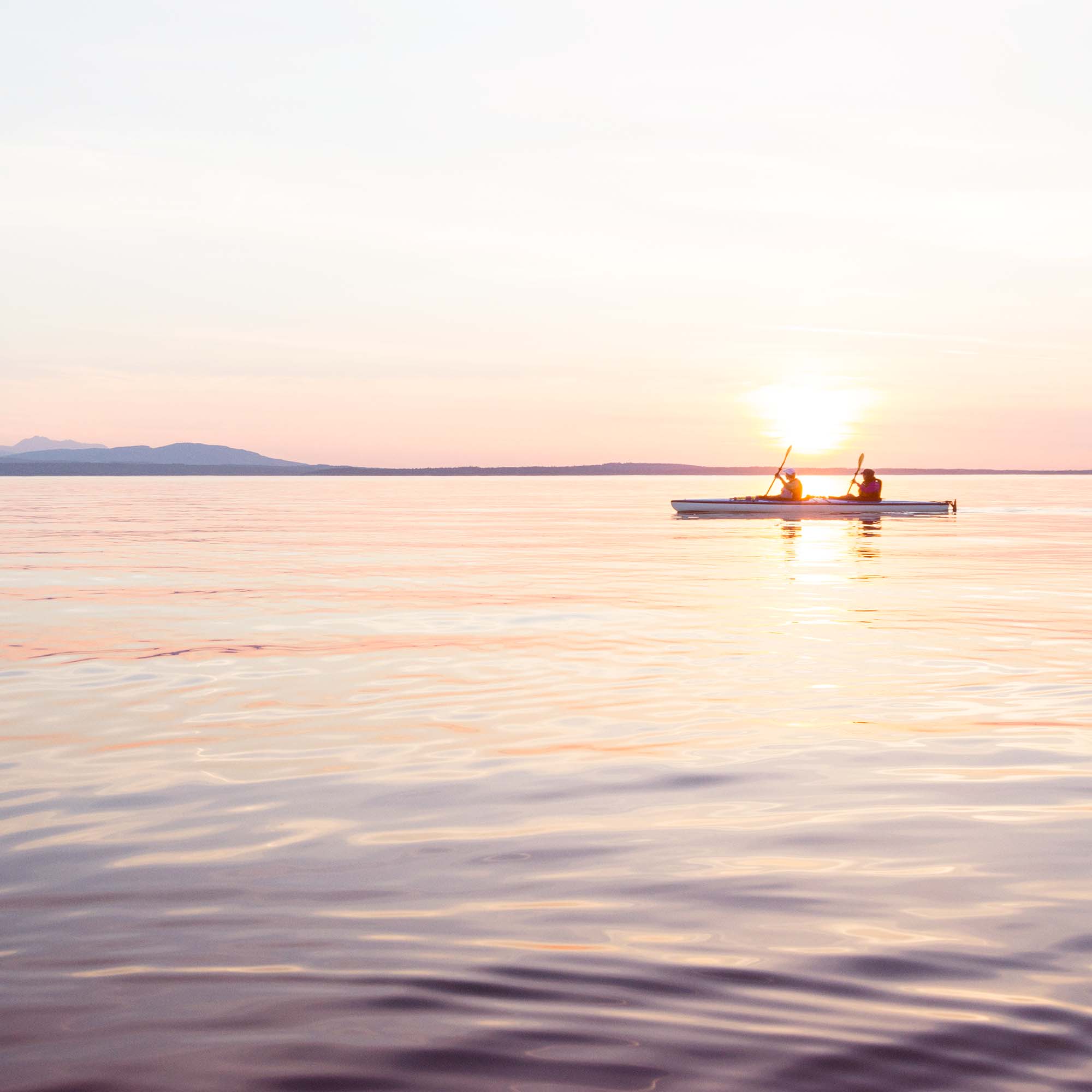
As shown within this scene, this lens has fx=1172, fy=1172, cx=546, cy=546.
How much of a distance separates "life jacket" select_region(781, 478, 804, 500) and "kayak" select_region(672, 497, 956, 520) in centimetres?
27

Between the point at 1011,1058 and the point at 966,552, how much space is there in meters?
40.0

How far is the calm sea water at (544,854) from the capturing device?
542cm

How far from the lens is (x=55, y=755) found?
1148cm

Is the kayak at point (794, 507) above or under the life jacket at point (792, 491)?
under

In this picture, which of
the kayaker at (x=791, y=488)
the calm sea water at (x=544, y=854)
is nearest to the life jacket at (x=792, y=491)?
the kayaker at (x=791, y=488)

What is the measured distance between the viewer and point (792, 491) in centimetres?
6275

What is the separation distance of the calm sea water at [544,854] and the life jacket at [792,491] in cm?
4029

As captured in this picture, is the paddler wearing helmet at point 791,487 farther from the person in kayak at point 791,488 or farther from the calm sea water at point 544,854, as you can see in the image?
the calm sea water at point 544,854

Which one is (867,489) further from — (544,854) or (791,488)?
(544,854)

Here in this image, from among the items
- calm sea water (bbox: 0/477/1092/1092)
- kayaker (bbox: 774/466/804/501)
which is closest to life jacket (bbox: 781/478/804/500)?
kayaker (bbox: 774/466/804/501)

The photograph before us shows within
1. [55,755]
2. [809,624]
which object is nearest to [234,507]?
[809,624]

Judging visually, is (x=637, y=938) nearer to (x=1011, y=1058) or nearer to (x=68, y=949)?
(x=1011, y=1058)

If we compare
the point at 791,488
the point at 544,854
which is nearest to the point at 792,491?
the point at 791,488

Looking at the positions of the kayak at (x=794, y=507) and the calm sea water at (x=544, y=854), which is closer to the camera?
the calm sea water at (x=544, y=854)
